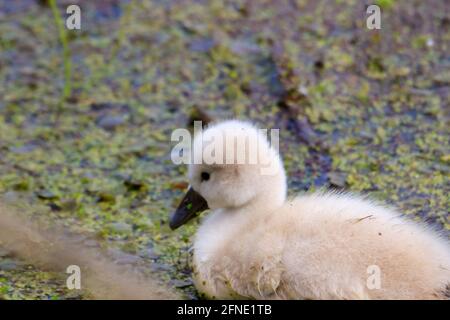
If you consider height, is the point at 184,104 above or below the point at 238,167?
above

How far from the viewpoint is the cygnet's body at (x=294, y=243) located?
317cm

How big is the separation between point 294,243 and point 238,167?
0.40m

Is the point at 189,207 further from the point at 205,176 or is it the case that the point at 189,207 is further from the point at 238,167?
the point at 238,167

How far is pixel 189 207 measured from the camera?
375 cm

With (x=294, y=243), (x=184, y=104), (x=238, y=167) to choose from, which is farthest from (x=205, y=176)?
(x=184, y=104)

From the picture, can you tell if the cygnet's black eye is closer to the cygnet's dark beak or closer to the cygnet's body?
the cygnet's body

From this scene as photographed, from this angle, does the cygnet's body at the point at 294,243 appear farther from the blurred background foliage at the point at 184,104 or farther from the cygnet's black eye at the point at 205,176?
the blurred background foliage at the point at 184,104

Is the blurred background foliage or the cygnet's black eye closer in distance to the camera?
the cygnet's black eye

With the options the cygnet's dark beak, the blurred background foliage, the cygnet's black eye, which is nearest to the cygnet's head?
the cygnet's black eye

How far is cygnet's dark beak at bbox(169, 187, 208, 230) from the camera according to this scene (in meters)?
3.73

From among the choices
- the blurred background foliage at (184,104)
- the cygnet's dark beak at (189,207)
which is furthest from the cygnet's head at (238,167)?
the blurred background foliage at (184,104)

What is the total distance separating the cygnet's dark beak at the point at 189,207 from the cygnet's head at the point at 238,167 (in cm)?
11

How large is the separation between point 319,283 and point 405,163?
1510mm
